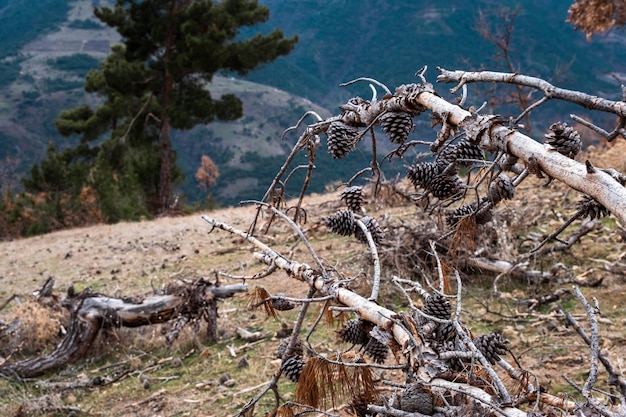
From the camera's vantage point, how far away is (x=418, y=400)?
1315 mm

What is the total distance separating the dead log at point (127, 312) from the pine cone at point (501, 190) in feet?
8.83

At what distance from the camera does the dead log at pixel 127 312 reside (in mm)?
3961

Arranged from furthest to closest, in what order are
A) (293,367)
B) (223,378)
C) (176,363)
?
(176,363), (223,378), (293,367)

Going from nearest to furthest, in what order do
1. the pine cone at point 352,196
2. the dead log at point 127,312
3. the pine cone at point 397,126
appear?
1. the pine cone at point 397,126
2. the pine cone at point 352,196
3. the dead log at point 127,312

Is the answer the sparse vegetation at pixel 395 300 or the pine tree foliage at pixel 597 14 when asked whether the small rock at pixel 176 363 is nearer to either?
the sparse vegetation at pixel 395 300

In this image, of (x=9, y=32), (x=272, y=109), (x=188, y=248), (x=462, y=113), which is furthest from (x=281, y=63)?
(x=462, y=113)

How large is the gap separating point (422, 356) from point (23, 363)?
133 inches

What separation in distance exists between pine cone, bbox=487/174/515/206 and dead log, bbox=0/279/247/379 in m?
2.69

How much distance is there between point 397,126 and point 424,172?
26 centimetres

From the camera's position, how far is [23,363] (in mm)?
3777

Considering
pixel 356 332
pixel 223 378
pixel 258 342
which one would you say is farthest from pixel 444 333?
pixel 258 342

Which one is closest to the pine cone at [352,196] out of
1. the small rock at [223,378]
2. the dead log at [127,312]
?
the small rock at [223,378]

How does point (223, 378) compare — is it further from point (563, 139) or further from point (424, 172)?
point (563, 139)

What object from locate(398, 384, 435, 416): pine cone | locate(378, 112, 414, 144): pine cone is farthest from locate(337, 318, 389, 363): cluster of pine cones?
locate(378, 112, 414, 144): pine cone
